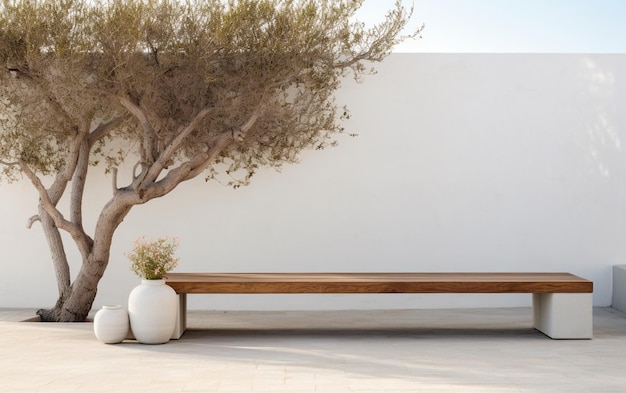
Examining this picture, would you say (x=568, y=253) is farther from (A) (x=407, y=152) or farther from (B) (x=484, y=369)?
(B) (x=484, y=369)

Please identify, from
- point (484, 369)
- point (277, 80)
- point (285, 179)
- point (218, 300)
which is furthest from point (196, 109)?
point (484, 369)

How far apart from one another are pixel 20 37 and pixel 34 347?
2.47 meters

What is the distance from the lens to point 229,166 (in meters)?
8.53

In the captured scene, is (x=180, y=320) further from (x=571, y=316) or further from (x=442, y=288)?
(x=571, y=316)

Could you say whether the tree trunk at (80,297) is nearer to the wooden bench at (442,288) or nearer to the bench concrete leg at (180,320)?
the bench concrete leg at (180,320)

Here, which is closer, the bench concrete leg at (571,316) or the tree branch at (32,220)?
the bench concrete leg at (571,316)

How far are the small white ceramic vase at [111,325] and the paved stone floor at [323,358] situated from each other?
80 mm

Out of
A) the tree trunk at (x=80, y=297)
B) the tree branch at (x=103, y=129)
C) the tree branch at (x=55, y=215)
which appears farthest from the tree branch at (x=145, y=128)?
the tree trunk at (x=80, y=297)

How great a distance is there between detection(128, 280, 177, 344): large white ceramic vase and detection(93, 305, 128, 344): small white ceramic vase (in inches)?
2.9

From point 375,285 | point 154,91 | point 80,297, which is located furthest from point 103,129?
point 375,285

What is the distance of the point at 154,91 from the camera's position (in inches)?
→ 285

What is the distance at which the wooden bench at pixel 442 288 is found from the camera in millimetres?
6352

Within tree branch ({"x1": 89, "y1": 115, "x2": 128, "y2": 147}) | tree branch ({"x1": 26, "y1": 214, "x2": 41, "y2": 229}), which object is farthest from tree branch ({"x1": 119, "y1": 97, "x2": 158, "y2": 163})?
tree branch ({"x1": 26, "y1": 214, "x2": 41, "y2": 229})

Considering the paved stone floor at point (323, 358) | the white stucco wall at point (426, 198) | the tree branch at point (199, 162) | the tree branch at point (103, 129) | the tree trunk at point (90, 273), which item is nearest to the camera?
the paved stone floor at point (323, 358)
